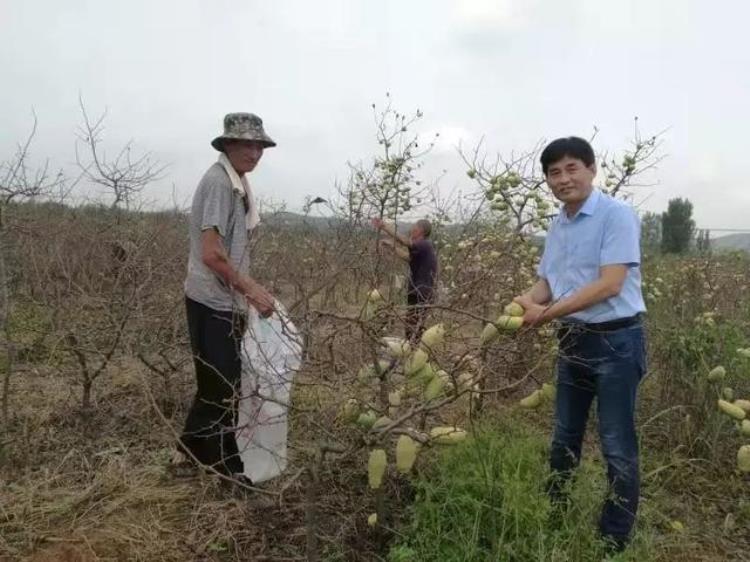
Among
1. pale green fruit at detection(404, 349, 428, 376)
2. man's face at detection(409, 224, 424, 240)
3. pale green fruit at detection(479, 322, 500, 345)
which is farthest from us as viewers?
man's face at detection(409, 224, 424, 240)

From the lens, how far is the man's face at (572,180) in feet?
6.76

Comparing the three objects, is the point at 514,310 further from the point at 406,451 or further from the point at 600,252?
the point at 406,451

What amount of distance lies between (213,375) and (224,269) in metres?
0.48

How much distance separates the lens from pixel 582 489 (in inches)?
83.0

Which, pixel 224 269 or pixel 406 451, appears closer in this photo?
pixel 406 451

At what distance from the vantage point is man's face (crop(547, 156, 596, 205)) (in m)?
2.06

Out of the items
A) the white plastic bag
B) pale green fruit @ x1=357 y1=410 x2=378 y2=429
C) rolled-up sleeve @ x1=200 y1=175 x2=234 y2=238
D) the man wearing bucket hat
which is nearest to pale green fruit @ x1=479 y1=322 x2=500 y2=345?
pale green fruit @ x1=357 y1=410 x2=378 y2=429

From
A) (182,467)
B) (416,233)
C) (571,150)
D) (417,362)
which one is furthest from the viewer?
(416,233)

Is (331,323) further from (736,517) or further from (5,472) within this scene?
(736,517)

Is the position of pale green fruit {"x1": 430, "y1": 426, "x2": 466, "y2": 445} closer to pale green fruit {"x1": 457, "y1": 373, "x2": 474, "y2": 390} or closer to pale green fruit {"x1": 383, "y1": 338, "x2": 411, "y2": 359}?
pale green fruit {"x1": 457, "y1": 373, "x2": 474, "y2": 390}

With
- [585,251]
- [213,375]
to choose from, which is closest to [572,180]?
[585,251]

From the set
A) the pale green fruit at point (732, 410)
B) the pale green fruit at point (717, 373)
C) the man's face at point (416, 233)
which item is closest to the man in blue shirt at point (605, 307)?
the pale green fruit at point (732, 410)

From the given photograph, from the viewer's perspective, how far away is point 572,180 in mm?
2061

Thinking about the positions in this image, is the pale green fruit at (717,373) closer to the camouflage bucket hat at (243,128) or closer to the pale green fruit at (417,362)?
the pale green fruit at (417,362)
